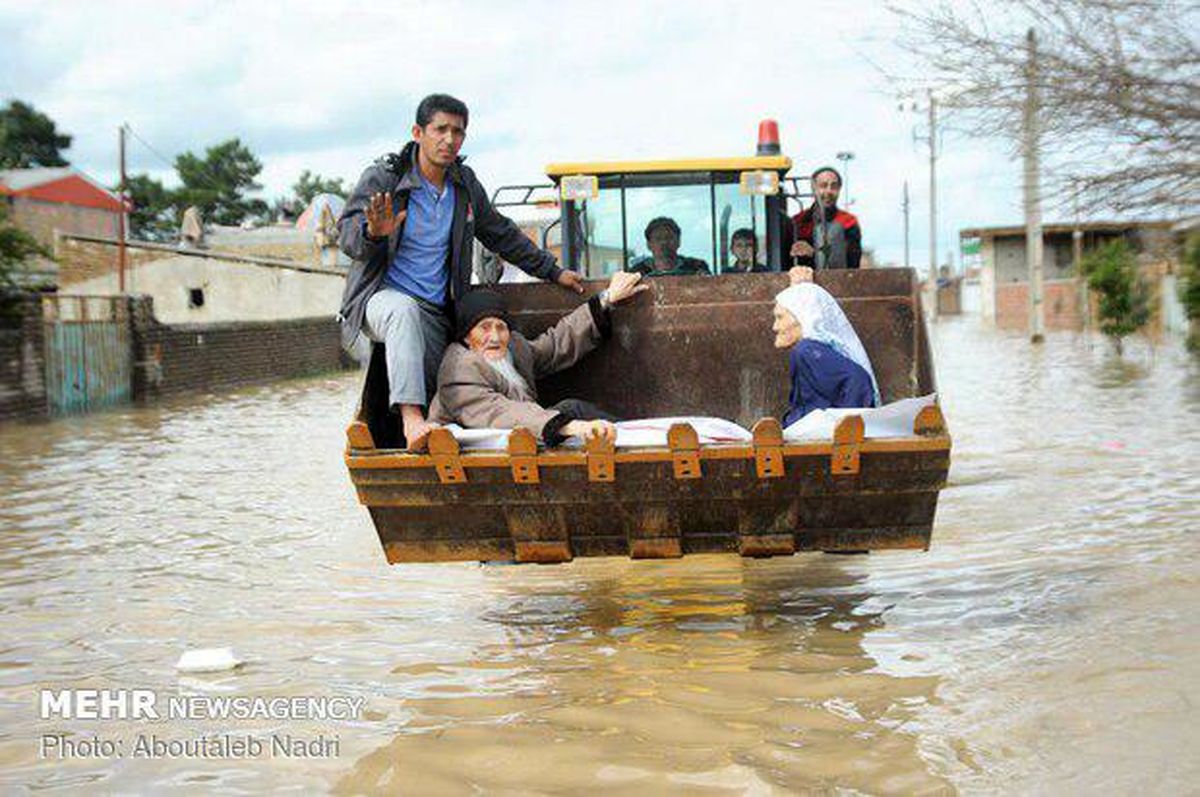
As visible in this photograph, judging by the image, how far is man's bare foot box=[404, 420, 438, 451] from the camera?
5418 millimetres

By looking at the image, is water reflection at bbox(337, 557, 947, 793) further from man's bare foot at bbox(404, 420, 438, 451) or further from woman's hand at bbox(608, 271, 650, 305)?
woman's hand at bbox(608, 271, 650, 305)

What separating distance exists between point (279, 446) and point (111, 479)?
9.73ft

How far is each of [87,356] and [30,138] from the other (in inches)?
2088

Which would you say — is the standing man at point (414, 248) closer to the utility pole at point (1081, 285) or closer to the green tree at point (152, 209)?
the utility pole at point (1081, 285)

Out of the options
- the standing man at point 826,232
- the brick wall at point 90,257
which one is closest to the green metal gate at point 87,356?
the brick wall at point 90,257

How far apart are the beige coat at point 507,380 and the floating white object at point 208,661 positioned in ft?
4.11

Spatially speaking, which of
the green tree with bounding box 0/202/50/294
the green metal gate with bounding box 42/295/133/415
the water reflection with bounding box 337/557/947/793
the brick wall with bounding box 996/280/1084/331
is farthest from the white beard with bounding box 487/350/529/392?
the brick wall with bounding box 996/280/1084/331

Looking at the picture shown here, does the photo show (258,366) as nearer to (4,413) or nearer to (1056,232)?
(4,413)

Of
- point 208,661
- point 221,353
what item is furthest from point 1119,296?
point 208,661

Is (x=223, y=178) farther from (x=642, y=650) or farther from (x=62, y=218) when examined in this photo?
(x=642, y=650)

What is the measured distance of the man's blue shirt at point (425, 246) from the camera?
6.31 metres

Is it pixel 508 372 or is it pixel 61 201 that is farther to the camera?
pixel 61 201

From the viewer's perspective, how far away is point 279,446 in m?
15.9

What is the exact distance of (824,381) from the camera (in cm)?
618
